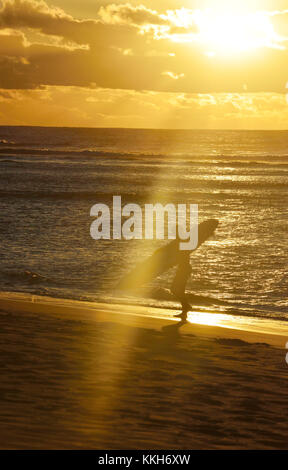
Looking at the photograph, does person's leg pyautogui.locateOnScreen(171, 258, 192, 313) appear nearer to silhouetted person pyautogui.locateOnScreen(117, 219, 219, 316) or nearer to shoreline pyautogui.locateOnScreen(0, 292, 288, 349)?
silhouetted person pyautogui.locateOnScreen(117, 219, 219, 316)

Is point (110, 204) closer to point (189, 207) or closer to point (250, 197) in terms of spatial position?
point (189, 207)

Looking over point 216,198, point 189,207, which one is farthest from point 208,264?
point 216,198

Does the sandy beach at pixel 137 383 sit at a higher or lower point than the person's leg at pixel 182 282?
lower

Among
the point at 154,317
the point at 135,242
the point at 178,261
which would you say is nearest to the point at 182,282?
the point at 178,261

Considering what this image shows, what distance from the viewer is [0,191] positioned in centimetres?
3506

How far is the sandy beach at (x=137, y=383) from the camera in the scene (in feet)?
19.8

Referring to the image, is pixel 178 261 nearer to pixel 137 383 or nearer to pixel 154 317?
pixel 154 317

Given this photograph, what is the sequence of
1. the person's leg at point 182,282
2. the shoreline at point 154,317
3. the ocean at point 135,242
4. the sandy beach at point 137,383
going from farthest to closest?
the ocean at point 135,242
the person's leg at point 182,282
the shoreline at point 154,317
the sandy beach at point 137,383

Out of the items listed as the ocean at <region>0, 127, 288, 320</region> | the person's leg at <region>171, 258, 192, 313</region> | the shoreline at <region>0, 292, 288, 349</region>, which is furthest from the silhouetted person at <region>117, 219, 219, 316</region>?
the ocean at <region>0, 127, 288, 320</region>

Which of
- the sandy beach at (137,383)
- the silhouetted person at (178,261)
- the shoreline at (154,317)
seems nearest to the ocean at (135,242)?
the shoreline at (154,317)

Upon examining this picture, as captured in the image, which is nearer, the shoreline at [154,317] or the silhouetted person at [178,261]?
the shoreline at [154,317]

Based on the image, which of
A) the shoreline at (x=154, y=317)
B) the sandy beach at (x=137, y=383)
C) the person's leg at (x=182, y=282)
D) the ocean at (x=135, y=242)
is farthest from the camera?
the ocean at (x=135, y=242)

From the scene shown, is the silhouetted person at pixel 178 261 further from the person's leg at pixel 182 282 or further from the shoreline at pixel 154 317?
the shoreline at pixel 154 317
